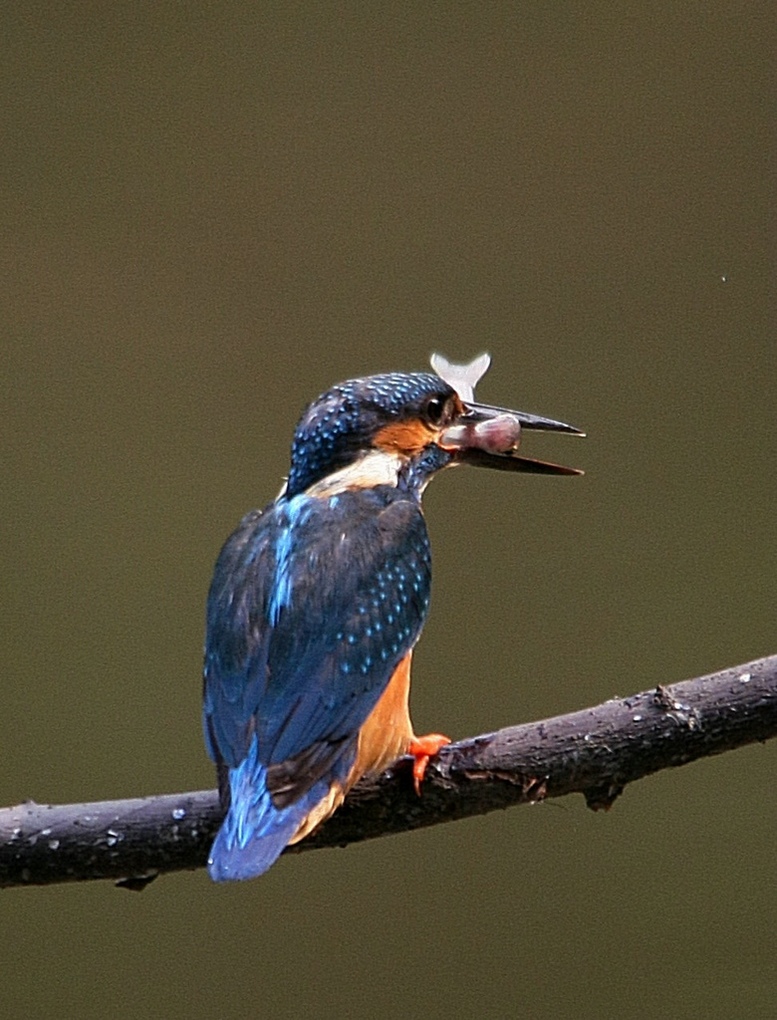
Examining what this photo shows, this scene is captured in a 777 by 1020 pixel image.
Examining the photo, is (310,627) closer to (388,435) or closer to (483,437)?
(388,435)

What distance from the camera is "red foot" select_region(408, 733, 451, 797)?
1396mm

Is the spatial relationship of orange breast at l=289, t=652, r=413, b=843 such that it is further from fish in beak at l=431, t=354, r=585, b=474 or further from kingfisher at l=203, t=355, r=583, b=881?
fish in beak at l=431, t=354, r=585, b=474

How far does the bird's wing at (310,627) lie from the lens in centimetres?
140

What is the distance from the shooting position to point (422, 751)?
1.42 metres

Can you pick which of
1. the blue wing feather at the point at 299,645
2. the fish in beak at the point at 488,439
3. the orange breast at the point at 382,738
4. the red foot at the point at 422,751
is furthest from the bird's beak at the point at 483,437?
the red foot at the point at 422,751

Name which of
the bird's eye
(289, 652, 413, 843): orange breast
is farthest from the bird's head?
(289, 652, 413, 843): orange breast

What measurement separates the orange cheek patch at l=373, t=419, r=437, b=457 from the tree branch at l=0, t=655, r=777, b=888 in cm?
44

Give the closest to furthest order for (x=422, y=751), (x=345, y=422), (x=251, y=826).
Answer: (x=251, y=826)
(x=422, y=751)
(x=345, y=422)

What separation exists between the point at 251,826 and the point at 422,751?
0.64 feet

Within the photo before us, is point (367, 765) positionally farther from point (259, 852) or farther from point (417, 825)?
point (259, 852)

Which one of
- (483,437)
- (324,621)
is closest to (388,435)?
(483,437)

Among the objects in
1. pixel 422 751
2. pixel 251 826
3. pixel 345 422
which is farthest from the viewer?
pixel 345 422

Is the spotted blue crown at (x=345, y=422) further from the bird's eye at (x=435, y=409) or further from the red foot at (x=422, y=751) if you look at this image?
the red foot at (x=422, y=751)

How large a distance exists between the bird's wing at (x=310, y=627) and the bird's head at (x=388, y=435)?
0.08 metres
